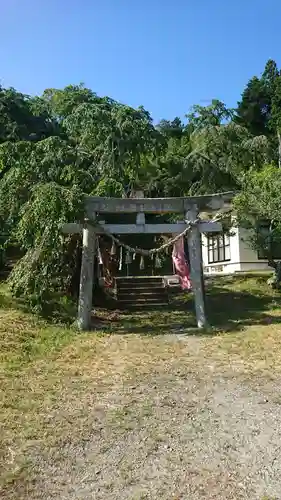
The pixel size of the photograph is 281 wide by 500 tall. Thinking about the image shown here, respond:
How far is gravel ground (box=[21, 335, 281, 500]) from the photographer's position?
425 centimetres

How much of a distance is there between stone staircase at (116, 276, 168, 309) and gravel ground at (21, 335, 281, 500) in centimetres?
716

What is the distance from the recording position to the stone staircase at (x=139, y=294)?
1431 cm

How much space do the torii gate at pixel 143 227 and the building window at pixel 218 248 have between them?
9.49 meters

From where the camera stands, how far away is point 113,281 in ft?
49.0

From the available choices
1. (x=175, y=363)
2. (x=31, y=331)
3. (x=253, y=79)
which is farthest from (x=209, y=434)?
(x=253, y=79)

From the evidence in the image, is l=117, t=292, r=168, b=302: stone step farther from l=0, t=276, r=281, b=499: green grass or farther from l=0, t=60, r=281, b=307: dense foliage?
l=0, t=60, r=281, b=307: dense foliage

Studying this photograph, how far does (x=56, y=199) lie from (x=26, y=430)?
5944 mm

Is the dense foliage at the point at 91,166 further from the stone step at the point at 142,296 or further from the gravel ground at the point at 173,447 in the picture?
the gravel ground at the point at 173,447

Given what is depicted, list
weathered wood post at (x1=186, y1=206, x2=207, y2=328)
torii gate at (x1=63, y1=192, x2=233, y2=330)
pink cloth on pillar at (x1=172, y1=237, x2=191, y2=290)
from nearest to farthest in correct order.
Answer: torii gate at (x1=63, y1=192, x2=233, y2=330)
weathered wood post at (x1=186, y1=206, x2=207, y2=328)
pink cloth on pillar at (x1=172, y1=237, x2=191, y2=290)

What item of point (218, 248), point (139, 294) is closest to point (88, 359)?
point (139, 294)

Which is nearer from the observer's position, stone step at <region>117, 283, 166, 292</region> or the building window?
stone step at <region>117, 283, 166, 292</region>

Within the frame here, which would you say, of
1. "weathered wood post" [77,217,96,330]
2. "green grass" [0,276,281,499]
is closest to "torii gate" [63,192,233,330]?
"weathered wood post" [77,217,96,330]

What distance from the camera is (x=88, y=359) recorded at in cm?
846

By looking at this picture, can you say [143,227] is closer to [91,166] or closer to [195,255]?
[195,255]
